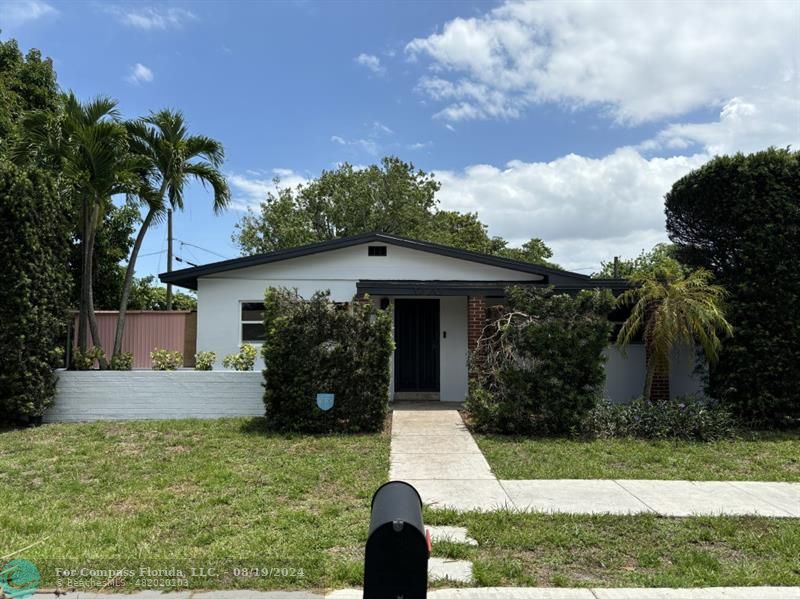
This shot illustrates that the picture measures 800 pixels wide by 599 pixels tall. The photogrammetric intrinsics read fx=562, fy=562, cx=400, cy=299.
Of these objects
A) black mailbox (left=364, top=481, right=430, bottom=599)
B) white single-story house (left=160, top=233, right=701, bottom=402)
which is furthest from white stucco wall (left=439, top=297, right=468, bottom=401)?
black mailbox (left=364, top=481, right=430, bottom=599)

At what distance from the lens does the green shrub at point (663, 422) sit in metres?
8.84

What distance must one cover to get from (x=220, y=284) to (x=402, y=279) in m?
4.21

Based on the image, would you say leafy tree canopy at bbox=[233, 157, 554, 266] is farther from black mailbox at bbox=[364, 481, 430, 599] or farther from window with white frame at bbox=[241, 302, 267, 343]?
black mailbox at bbox=[364, 481, 430, 599]

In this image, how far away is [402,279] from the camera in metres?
13.0

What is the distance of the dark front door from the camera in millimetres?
12836

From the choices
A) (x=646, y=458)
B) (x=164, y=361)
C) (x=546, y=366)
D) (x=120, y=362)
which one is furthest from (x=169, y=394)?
(x=646, y=458)

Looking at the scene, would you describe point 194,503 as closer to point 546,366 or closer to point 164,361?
point 546,366

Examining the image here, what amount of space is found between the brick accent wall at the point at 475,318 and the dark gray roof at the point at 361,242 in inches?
65.0

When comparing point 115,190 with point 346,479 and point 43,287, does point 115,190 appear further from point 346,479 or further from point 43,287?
point 346,479

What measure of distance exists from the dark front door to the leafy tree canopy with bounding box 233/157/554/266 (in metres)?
20.5

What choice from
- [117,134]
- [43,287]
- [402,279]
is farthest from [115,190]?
[402,279]

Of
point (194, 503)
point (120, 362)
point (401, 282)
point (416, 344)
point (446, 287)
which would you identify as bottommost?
point (194, 503)

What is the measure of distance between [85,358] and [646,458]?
1009 centimetres

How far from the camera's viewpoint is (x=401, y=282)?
1231cm
